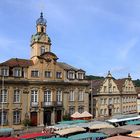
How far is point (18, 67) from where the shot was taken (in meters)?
51.4

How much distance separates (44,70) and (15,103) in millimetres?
7818

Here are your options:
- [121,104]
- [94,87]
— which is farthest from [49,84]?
[121,104]

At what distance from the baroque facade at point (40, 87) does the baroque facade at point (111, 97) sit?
617 cm

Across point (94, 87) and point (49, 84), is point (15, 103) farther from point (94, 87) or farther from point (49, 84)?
point (94, 87)

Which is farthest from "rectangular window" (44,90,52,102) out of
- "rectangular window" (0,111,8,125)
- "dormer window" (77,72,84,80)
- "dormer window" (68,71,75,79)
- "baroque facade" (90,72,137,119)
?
"baroque facade" (90,72,137,119)

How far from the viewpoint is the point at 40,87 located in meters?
53.3

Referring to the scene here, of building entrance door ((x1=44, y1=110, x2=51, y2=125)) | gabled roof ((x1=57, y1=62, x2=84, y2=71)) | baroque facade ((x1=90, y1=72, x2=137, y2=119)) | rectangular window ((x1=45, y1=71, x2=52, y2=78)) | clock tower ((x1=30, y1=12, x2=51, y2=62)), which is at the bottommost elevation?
building entrance door ((x1=44, y1=110, x2=51, y2=125))

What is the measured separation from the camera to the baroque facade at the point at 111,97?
65.5m

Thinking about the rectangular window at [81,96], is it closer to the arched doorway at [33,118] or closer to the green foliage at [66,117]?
the green foliage at [66,117]

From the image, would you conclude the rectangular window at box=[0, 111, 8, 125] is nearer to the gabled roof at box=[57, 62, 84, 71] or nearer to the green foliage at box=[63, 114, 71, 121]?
the green foliage at box=[63, 114, 71, 121]

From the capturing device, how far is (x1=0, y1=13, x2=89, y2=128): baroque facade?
50219 millimetres

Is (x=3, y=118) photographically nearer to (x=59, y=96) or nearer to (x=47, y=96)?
(x=47, y=96)

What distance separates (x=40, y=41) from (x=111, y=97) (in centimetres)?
2150

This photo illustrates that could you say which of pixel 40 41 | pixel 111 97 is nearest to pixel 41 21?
pixel 40 41
